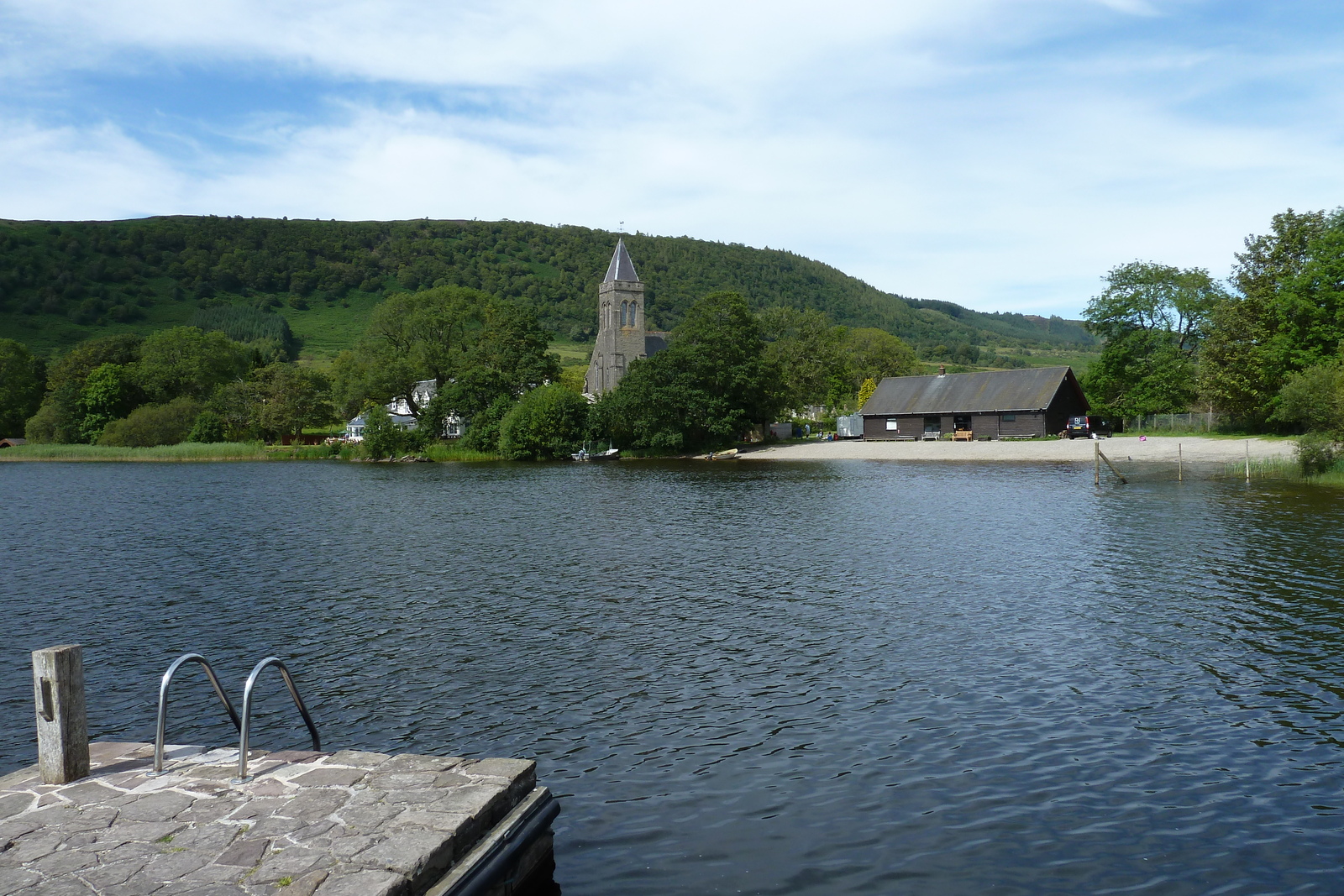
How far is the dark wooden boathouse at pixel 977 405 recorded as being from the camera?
78625 mm

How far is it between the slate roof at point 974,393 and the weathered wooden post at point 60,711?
7889 cm

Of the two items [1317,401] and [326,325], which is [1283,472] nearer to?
[1317,401]

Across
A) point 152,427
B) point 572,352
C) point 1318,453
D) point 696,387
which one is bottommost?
point 1318,453

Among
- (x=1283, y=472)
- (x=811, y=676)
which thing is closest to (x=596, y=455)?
(x=1283, y=472)

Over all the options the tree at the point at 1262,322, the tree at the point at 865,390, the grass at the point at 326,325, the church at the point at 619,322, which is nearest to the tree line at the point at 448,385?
the tree at the point at 865,390

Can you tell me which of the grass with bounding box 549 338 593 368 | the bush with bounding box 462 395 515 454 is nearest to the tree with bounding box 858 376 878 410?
the bush with bounding box 462 395 515 454

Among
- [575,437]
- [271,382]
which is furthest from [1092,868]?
[271,382]

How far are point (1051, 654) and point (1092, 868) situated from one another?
7028 millimetres

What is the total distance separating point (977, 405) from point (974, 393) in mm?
1817

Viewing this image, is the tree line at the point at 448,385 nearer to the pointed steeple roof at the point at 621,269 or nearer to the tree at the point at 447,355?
the tree at the point at 447,355

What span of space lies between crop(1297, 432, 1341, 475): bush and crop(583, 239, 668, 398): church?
78.1 meters

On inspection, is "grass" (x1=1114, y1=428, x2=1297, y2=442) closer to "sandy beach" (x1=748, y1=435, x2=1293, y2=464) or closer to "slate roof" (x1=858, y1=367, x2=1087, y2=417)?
"sandy beach" (x1=748, y1=435, x2=1293, y2=464)

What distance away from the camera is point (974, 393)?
8319 cm

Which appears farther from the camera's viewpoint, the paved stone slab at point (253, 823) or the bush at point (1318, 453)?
the bush at point (1318, 453)
